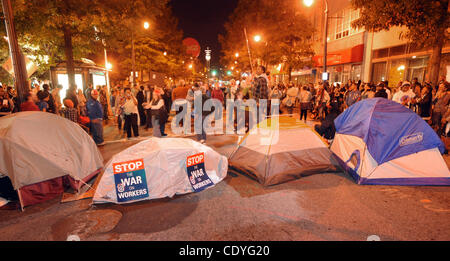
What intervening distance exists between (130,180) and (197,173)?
120 centimetres

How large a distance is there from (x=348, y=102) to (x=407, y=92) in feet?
6.82

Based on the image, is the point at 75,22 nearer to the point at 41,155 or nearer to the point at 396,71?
the point at 41,155

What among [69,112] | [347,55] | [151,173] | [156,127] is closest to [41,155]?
[151,173]

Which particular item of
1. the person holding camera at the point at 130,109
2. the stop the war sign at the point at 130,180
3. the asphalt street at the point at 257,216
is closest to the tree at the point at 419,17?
the asphalt street at the point at 257,216

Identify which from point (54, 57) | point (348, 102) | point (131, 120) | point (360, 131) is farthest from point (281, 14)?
point (360, 131)

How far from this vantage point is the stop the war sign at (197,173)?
15.9 feet

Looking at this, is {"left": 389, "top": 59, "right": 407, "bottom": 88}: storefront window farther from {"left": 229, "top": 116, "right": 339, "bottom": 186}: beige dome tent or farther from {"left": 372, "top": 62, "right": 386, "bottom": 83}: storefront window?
{"left": 229, "top": 116, "right": 339, "bottom": 186}: beige dome tent

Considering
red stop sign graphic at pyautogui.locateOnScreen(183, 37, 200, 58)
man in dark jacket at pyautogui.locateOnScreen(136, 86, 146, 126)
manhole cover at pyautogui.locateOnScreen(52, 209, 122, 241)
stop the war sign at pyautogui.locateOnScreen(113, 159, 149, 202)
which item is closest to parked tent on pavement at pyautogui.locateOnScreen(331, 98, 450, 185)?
stop the war sign at pyautogui.locateOnScreen(113, 159, 149, 202)

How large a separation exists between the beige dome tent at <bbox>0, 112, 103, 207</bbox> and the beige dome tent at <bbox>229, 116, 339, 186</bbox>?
10.7 feet

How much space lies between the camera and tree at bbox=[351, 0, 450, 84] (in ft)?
30.7

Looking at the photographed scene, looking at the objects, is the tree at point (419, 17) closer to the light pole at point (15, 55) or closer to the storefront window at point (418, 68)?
the storefront window at point (418, 68)

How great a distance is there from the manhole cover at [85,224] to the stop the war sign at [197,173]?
1.35 m

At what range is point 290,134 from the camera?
18.3 ft

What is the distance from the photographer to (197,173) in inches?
196
